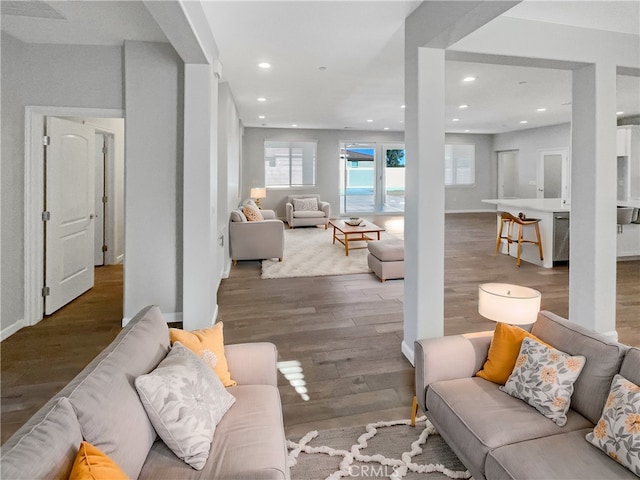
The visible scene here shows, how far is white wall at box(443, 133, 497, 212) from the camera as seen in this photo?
43.5ft

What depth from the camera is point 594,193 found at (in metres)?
3.13

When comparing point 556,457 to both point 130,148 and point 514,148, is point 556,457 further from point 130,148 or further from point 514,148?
point 514,148

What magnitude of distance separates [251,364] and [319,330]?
5.48 feet

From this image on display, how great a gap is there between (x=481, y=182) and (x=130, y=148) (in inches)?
496

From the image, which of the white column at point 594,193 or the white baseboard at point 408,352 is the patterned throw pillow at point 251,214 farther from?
the white column at point 594,193

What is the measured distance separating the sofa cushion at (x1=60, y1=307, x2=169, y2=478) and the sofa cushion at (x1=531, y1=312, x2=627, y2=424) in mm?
1768

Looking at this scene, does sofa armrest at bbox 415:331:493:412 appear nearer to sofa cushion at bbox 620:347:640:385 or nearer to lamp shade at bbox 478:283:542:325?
lamp shade at bbox 478:283:542:325

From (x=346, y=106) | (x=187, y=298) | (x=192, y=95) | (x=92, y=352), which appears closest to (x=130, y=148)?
(x=192, y=95)

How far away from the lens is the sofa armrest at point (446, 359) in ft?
6.31

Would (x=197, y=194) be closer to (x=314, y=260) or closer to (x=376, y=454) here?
(x=376, y=454)

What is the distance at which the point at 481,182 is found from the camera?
13.5m

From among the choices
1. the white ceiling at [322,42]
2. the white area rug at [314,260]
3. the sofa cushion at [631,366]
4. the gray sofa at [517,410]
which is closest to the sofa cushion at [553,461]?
the gray sofa at [517,410]

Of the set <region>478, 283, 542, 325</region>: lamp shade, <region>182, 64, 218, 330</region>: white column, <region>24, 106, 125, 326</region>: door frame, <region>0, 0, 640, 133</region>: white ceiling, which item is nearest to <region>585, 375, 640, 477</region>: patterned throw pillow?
<region>478, 283, 542, 325</region>: lamp shade

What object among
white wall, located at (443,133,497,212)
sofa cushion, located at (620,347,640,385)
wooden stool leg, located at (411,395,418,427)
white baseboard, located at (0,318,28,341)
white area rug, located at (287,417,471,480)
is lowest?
white area rug, located at (287,417,471,480)
